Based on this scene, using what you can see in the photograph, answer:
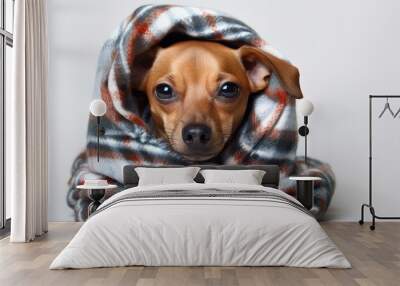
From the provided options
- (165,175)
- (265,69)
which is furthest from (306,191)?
(165,175)

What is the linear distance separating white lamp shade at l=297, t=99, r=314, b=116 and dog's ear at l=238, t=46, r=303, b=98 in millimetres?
266

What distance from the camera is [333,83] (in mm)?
8352

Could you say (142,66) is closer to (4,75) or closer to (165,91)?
(165,91)

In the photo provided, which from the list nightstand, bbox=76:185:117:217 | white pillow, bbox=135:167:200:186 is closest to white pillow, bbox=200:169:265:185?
white pillow, bbox=135:167:200:186

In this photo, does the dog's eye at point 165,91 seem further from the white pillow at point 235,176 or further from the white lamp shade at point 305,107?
the white lamp shade at point 305,107

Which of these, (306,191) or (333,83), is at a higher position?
(333,83)

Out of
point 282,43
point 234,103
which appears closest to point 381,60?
point 282,43

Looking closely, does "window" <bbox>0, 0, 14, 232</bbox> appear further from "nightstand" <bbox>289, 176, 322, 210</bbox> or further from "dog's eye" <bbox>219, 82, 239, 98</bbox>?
"nightstand" <bbox>289, 176, 322, 210</bbox>

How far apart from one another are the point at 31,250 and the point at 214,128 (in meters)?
3.02

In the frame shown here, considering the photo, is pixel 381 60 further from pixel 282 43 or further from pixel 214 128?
pixel 214 128

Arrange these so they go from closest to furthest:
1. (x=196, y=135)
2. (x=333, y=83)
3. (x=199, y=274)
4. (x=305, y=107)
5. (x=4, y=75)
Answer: (x=199, y=274) < (x=4, y=75) < (x=305, y=107) < (x=196, y=135) < (x=333, y=83)

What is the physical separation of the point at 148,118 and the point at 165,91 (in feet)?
1.42

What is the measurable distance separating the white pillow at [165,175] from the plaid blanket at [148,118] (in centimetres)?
47

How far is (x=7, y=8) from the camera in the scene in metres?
7.68
